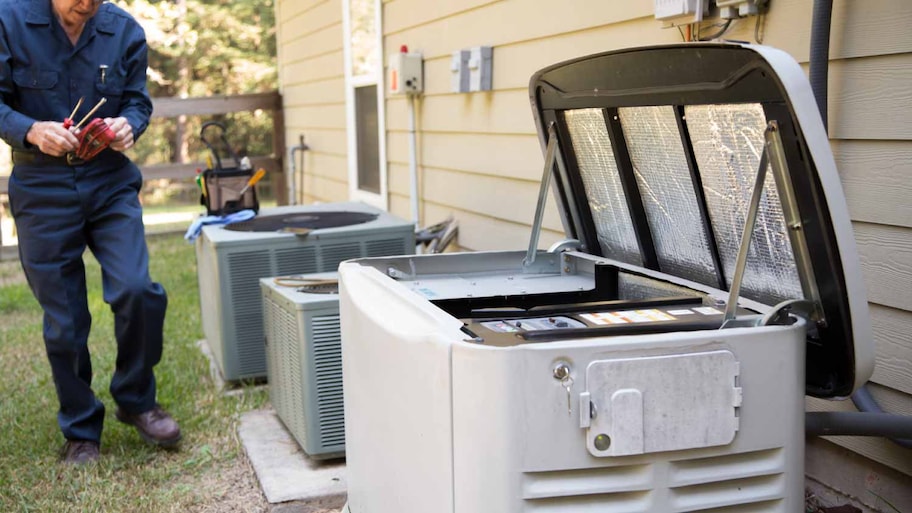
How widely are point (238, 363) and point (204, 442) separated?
25.6 inches

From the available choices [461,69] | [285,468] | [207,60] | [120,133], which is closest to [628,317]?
[285,468]

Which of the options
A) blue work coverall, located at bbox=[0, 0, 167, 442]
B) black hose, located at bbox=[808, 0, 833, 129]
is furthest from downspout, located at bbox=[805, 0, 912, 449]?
blue work coverall, located at bbox=[0, 0, 167, 442]

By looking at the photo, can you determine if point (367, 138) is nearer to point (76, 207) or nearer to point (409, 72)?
point (409, 72)

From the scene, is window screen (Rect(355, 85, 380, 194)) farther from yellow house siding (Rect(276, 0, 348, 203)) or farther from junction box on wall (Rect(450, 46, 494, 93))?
junction box on wall (Rect(450, 46, 494, 93))

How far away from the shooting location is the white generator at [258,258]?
13.8 feet

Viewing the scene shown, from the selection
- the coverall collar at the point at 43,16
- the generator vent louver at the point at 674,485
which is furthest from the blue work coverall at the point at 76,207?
the generator vent louver at the point at 674,485

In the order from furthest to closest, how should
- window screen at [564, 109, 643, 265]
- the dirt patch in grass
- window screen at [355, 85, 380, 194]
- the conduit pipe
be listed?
the conduit pipe, window screen at [355, 85, 380, 194], the dirt patch in grass, window screen at [564, 109, 643, 265]

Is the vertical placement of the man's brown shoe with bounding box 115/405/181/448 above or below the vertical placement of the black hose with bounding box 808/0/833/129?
below

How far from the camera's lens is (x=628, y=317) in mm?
1904

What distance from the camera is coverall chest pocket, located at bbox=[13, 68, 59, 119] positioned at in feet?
11.0

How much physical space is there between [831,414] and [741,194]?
489 mm

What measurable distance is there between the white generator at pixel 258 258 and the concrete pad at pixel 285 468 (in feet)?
1.54

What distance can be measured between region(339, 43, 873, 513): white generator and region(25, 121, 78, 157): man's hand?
4.78 ft

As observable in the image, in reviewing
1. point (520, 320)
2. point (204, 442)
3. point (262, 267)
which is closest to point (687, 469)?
point (520, 320)
